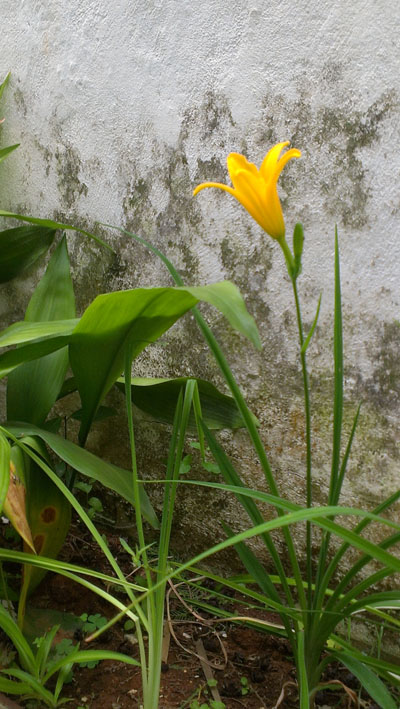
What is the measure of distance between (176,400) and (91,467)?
245mm

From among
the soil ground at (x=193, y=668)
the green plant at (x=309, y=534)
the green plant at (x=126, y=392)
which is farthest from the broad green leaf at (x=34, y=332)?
the soil ground at (x=193, y=668)

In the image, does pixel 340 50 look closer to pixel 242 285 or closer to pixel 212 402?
pixel 242 285

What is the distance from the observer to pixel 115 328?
1128 mm

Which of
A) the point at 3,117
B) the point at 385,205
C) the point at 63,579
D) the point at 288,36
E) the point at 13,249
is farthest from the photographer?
the point at 3,117

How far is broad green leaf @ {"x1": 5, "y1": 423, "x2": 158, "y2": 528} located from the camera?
44.6 inches

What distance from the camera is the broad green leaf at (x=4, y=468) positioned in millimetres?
940

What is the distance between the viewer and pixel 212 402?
1.28 meters

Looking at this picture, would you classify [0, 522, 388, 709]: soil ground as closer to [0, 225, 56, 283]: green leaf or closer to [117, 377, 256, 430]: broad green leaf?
[117, 377, 256, 430]: broad green leaf

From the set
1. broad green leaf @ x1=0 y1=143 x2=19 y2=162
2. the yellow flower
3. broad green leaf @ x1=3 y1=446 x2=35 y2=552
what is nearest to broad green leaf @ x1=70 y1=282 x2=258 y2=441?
the yellow flower

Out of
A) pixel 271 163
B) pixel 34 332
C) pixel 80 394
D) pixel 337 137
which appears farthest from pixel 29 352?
pixel 337 137

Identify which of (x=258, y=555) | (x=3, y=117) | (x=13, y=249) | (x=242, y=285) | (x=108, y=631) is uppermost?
(x=3, y=117)

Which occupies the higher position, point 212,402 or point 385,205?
point 385,205

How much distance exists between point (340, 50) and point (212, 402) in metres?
0.70

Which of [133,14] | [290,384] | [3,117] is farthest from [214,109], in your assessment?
[3,117]
